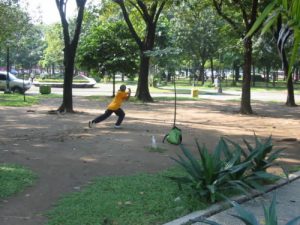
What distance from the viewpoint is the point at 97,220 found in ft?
16.3

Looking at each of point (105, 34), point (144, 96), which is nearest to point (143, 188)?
point (144, 96)

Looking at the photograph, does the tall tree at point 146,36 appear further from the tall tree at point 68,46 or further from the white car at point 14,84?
the white car at point 14,84

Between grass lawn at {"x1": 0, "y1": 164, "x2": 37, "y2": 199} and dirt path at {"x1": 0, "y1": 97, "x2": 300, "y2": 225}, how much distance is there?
0.44ft

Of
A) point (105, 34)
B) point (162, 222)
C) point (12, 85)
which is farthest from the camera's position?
point (12, 85)

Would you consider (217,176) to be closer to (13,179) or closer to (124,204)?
(124,204)

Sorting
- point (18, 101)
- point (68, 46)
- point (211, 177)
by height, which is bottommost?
point (18, 101)

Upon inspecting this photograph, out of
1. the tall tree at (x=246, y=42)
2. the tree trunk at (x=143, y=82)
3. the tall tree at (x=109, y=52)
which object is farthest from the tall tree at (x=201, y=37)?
the tall tree at (x=246, y=42)

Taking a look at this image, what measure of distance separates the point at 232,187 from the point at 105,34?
24.0 meters

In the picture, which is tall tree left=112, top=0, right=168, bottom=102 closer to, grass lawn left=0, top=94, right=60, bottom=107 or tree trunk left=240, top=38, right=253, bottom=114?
grass lawn left=0, top=94, right=60, bottom=107

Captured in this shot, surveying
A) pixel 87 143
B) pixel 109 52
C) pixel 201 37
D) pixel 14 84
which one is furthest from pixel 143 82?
pixel 201 37

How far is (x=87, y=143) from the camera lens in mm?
10656

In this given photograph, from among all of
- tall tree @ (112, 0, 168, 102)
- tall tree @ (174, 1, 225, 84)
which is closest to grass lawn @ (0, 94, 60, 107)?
tall tree @ (112, 0, 168, 102)

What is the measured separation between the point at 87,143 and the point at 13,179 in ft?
13.1

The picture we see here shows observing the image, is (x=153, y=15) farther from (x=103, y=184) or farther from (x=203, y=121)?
(x=103, y=184)
